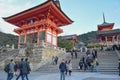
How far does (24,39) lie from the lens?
30.0m

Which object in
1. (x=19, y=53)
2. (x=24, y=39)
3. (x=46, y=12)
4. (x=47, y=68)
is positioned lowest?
(x=47, y=68)

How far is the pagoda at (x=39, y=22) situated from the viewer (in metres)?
26.7

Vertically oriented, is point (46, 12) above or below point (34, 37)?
above

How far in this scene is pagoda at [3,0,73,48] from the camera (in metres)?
26.7

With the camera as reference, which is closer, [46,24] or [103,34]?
[46,24]

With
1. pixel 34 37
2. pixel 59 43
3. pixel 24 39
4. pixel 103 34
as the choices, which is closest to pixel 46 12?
pixel 34 37

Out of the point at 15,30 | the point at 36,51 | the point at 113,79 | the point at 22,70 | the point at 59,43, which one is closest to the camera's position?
the point at 22,70

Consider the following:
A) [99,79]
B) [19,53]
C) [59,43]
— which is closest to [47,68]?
[19,53]

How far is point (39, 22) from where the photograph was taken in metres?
27.5

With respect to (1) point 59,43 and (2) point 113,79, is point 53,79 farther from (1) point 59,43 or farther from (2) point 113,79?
(1) point 59,43

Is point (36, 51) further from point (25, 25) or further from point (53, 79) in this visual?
point (53, 79)

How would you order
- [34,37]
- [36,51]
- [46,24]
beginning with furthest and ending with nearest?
[34,37] < [46,24] < [36,51]

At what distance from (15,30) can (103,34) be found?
26172 mm

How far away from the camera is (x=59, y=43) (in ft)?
155
